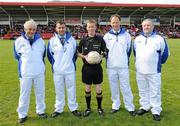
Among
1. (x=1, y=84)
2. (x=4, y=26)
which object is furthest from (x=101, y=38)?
(x=4, y=26)

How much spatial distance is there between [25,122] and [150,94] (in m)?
2.65

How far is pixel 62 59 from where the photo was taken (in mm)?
7273

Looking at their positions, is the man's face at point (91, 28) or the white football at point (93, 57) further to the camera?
the man's face at point (91, 28)

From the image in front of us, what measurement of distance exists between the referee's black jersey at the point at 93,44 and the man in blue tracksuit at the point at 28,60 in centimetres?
89

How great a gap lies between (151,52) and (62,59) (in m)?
1.84

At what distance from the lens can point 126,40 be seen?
294 inches

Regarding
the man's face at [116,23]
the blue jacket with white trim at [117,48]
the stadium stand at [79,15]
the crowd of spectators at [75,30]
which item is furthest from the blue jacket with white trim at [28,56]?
the stadium stand at [79,15]

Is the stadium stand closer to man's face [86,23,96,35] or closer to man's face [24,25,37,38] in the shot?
man's face [86,23,96,35]

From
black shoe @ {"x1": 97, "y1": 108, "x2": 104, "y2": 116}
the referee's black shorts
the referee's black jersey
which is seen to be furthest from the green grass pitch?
the referee's black jersey

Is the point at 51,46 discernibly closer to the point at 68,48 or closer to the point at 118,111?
the point at 68,48

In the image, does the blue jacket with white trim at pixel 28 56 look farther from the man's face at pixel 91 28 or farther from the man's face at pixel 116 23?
the man's face at pixel 116 23

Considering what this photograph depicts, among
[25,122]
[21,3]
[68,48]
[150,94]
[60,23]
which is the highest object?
[21,3]

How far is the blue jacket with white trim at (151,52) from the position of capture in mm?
7199

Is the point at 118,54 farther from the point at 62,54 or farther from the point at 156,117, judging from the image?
the point at 156,117
